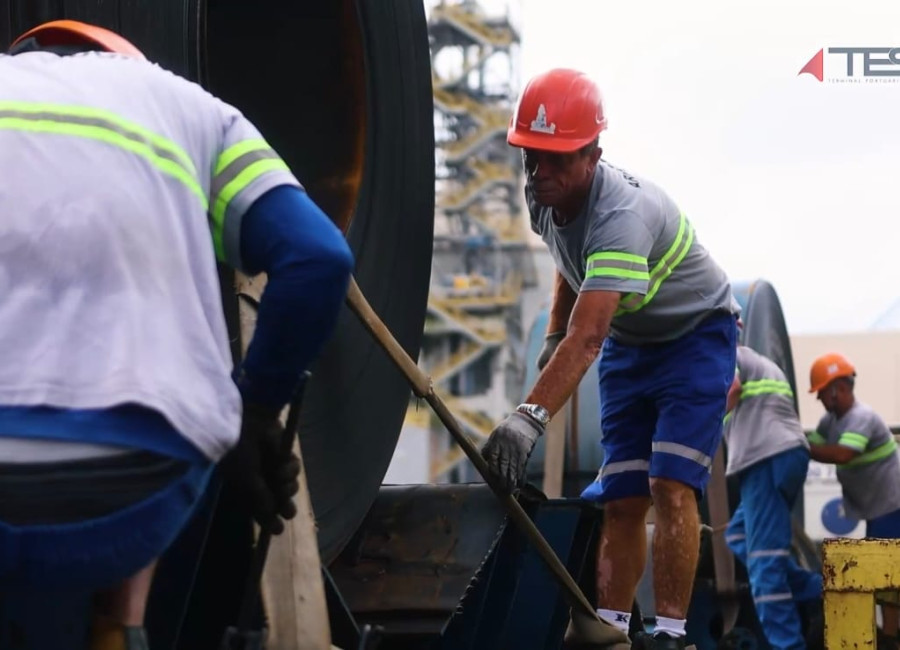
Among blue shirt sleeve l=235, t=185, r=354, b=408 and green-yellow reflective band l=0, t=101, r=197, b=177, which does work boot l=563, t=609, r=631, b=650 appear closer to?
blue shirt sleeve l=235, t=185, r=354, b=408

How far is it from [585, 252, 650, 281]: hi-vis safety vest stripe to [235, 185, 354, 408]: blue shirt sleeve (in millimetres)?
1481

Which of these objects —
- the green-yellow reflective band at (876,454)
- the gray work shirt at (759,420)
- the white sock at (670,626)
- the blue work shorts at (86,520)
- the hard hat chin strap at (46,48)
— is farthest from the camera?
the green-yellow reflective band at (876,454)

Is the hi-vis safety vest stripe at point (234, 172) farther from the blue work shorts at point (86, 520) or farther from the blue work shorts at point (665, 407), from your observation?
the blue work shorts at point (665, 407)

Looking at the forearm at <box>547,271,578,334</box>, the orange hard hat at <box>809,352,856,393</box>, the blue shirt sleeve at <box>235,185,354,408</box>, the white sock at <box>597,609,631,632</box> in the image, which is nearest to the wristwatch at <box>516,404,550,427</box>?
the white sock at <box>597,609,631,632</box>

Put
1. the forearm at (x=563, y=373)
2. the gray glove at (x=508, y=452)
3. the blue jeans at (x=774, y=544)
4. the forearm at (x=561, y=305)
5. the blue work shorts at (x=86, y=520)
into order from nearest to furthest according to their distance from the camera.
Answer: the blue work shorts at (x=86, y=520) → the gray glove at (x=508, y=452) → the forearm at (x=563, y=373) → the forearm at (x=561, y=305) → the blue jeans at (x=774, y=544)

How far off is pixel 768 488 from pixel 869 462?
3.14 ft

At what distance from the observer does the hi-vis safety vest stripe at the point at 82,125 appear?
5.33 feet

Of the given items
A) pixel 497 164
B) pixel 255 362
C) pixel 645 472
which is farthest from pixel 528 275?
pixel 255 362

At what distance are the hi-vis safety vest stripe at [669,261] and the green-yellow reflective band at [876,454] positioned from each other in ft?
12.9

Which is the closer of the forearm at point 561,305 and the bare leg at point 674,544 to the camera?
the bare leg at point 674,544

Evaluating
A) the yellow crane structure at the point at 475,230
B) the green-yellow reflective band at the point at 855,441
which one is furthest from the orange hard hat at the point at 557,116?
the yellow crane structure at the point at 475,230

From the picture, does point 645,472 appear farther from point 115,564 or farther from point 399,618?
point 115,564

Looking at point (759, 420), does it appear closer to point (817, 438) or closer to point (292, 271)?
point (817, 438)

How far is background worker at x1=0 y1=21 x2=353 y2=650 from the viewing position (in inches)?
62.0
